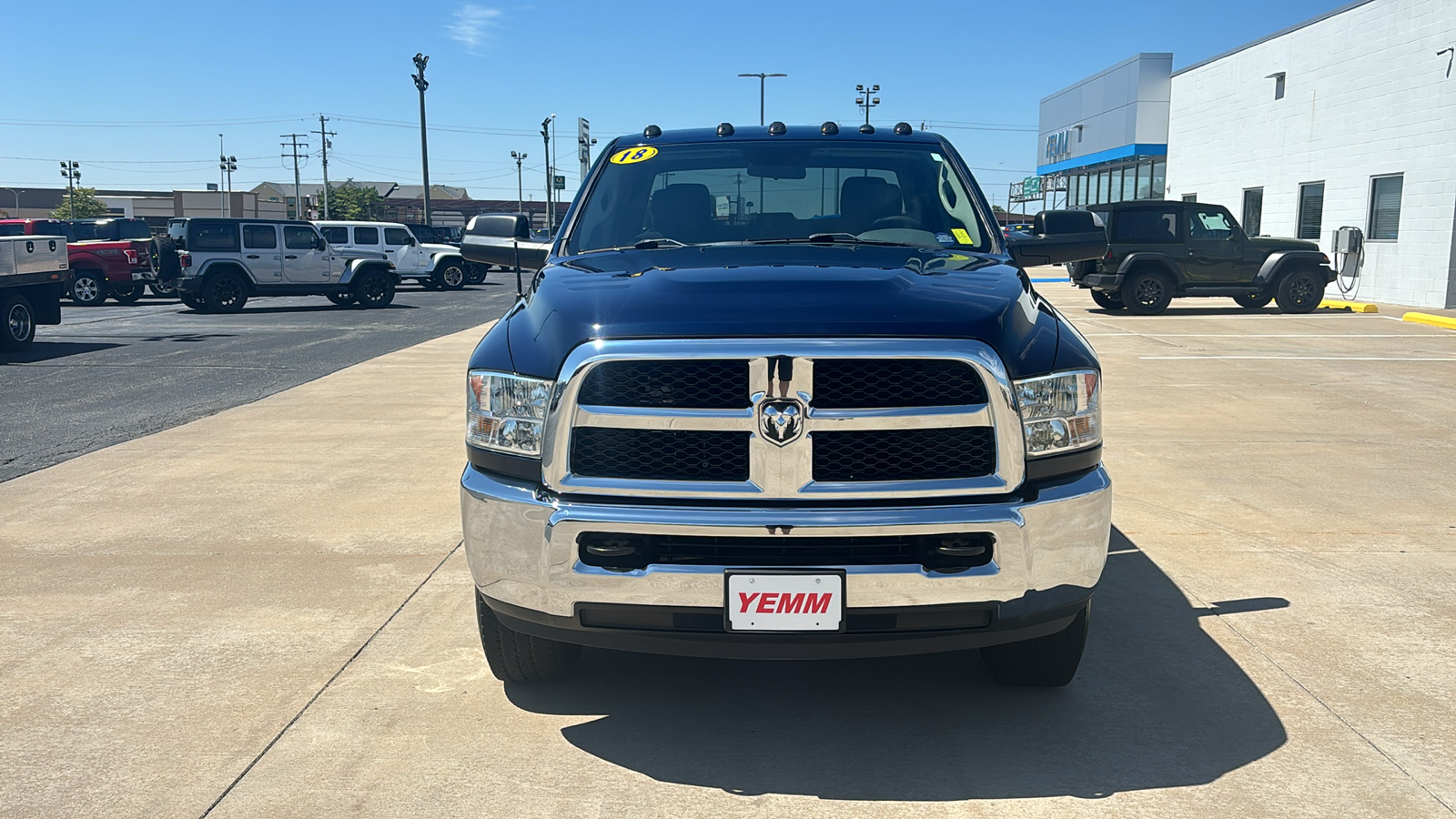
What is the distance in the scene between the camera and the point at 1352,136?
76.8 feet

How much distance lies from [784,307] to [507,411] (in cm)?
82

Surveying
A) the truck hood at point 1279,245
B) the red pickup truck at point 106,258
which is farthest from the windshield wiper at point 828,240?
the red pickup truck at point 106,258

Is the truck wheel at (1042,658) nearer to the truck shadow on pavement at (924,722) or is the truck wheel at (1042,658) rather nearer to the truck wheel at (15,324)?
the truck shadow on pavement at (924,722)

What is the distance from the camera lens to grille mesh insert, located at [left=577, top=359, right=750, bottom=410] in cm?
306

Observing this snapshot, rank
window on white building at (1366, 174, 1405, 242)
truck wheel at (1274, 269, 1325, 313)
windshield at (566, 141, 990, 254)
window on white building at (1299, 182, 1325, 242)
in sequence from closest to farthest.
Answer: windshield at (566, 141, 990, 254) < truck wheel at (1274, 269, 1325, 313) < window on white building at (1366, 174, 1405, 242) < window on white building at (1299, 182, 1325, 242)

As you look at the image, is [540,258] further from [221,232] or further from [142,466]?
[221,232]

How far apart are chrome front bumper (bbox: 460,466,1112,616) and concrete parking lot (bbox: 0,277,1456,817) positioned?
1.73 ft

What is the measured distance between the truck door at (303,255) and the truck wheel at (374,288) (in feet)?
2.39

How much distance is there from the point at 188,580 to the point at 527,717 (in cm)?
219

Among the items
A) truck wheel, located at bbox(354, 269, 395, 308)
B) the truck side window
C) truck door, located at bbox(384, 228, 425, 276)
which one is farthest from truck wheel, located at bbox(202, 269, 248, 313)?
truck door, located at bbox(384, 228, 425, 276)

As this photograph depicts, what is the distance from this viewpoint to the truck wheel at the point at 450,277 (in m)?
31.1

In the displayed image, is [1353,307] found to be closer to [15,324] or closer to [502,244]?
[502,244]

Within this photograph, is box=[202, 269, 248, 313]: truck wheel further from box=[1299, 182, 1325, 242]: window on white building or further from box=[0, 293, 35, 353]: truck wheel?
box=[1299, 182, 1325, 242]: window on white building

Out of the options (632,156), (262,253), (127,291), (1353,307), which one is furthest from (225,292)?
(1353,307)
